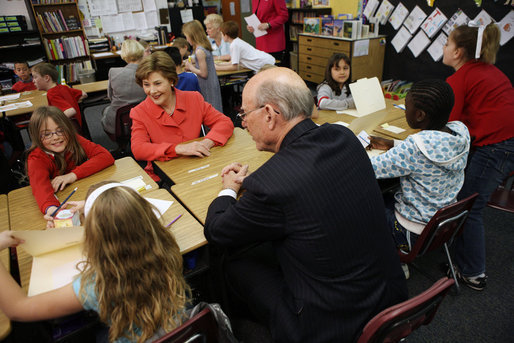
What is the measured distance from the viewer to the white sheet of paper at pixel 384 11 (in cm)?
506

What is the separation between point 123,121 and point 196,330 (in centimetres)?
252

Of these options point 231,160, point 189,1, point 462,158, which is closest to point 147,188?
point 231,160

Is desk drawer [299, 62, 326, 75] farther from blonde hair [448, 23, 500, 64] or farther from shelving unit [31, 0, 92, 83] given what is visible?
shelving unit [31, 0, 92, 83]

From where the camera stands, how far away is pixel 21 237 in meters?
1.14

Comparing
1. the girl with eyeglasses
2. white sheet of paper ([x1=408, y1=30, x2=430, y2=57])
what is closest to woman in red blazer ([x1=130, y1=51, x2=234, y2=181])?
the girl with eyeglasses

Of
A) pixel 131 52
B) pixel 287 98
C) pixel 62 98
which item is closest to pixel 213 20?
pixel 131 52

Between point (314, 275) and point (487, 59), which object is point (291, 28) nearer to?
point (487, 59)

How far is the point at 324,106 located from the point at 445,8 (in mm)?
3035

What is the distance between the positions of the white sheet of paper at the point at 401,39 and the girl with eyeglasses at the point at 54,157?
188 inches

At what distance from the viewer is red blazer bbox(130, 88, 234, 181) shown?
2023 mm

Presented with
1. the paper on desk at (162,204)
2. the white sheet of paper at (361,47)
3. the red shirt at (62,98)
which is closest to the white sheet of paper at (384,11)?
the white sheet of paper at (361,47)

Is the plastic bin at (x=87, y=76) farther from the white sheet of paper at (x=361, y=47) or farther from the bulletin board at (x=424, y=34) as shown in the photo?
the bulletin board at (x=424, y=34)

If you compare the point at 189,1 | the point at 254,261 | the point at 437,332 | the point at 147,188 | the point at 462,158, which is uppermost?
the point at 189,1

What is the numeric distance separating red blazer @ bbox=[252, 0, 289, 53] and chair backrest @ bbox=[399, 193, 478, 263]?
497cm
